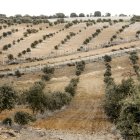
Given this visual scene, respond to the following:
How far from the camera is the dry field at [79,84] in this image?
82.6m

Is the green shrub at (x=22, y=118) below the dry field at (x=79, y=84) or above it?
above

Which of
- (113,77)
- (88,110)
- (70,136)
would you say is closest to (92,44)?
(113,77)

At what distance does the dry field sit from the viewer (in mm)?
82562

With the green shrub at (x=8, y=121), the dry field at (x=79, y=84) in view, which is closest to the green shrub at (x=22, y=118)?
the green shrub at (x=8, y=121)

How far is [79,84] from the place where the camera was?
404 ft

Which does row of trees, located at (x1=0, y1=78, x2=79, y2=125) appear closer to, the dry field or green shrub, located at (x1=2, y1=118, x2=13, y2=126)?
the dry field

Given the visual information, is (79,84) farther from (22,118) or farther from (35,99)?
(22,118)

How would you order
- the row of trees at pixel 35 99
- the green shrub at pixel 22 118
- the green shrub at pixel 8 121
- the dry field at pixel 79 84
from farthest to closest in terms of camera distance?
the row of trees at pixel 35 99 < the green shrub at pixel 8 121 < the green shrub at pixel 22 118 < the dry field at pixel 79 84

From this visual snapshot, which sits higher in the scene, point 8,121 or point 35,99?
point 35,99

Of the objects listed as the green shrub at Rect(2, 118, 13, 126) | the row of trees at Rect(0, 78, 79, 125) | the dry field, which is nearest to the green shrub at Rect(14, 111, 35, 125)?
the green shrub at Rect(2, 118, 13, 126)

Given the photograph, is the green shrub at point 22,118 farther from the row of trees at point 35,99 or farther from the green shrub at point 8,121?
the row of trees at point 35,99

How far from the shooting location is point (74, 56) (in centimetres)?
15738

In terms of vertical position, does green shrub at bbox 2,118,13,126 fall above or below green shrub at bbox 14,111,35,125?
below

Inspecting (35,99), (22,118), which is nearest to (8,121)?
(22,118)
